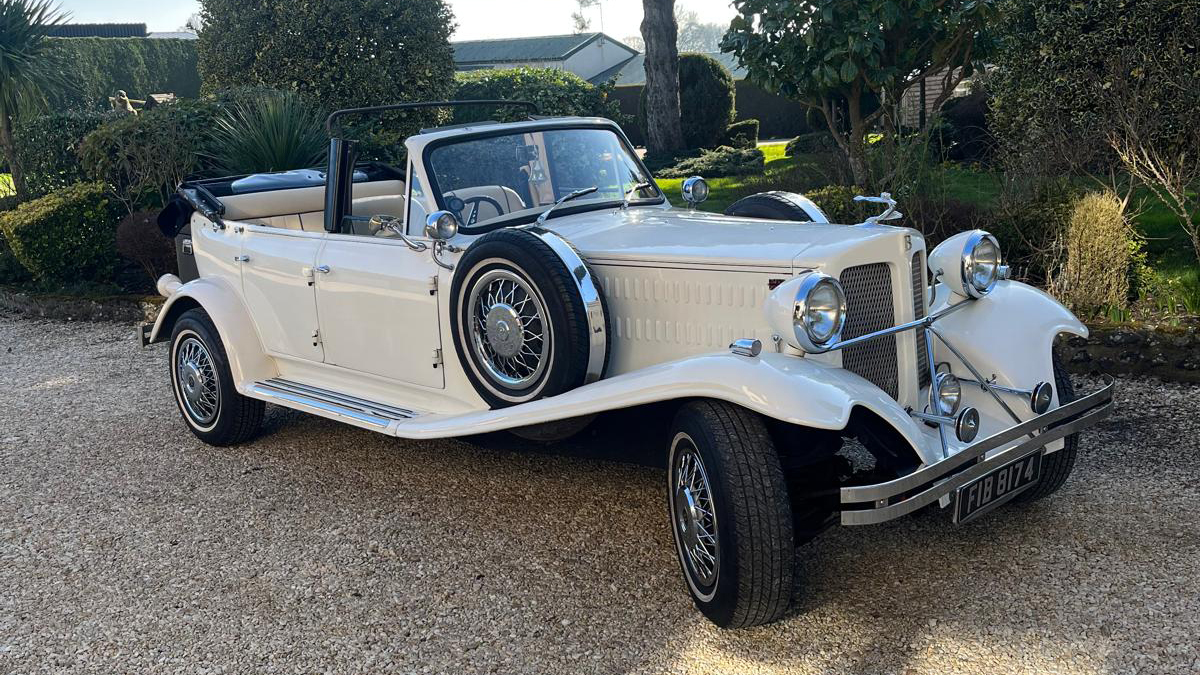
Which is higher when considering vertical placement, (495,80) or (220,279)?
(495,80)

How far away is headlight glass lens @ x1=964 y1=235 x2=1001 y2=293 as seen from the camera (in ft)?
14.7

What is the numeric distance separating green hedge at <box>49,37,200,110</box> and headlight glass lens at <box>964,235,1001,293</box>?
3429 cm

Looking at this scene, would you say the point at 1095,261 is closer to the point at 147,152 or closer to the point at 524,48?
the point at 147,152

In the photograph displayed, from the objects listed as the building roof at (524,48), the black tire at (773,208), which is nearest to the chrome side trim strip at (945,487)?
the black tire at (773,208)

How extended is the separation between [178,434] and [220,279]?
1.06 m

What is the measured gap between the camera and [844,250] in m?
3.88

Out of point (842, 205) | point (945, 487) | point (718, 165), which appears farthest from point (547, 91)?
point (945, 487)

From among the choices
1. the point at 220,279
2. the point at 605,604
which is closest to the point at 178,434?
the point at 220,279

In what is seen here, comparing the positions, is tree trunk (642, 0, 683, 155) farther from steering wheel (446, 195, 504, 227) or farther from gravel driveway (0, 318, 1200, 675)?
steering wheel (446, 195, 504, 227)

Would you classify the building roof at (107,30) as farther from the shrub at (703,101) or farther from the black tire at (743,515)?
the black tire at (743,515)

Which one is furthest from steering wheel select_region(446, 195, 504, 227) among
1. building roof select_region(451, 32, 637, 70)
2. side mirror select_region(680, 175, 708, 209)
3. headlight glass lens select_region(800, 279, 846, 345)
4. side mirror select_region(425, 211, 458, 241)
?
building roof select_region(451, 32, 637, 70)

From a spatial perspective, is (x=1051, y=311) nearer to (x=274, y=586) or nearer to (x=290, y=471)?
(x=274, y=586)

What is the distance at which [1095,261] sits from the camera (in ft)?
22.4

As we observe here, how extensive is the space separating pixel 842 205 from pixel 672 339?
14.2 feet
